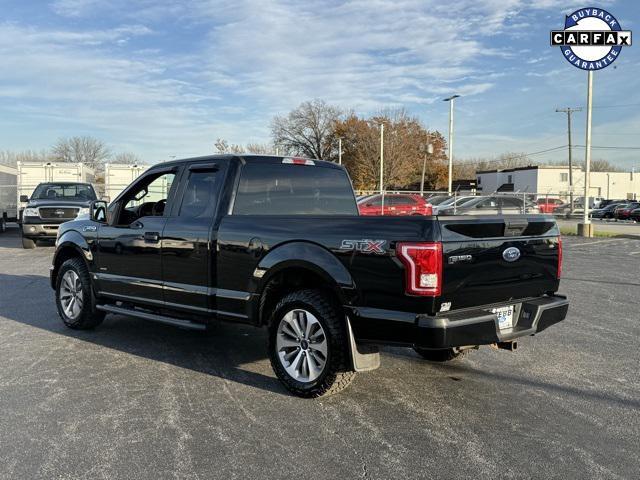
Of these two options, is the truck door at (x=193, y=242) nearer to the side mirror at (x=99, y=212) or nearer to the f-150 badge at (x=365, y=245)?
the side mirror at (x=99, y=212)

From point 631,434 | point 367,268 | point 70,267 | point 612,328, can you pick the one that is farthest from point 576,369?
point 70,267

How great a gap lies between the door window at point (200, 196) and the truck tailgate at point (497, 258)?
2.34 metres

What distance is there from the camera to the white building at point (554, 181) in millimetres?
77250

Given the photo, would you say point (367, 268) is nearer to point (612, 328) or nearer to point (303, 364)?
point (303, 364)

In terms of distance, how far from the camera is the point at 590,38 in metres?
20.9

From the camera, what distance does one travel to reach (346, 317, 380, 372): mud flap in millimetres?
4199

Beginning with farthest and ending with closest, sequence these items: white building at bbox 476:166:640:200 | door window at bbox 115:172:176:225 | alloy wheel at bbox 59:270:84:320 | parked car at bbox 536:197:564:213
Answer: white building at bbox 476:166:640:200 < parked car at bbox 536:197:564:213 < alloy wheel at bbox 59:270:84:320 < door window at bbox 115:172:176:225

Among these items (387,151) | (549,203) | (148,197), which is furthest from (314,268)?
(387,151)

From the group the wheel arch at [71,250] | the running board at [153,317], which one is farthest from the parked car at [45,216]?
the running board at [153,317]

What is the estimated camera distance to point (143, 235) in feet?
19.0

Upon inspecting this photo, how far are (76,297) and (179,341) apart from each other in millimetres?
1455

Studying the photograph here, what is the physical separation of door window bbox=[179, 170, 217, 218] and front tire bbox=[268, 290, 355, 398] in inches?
49.3

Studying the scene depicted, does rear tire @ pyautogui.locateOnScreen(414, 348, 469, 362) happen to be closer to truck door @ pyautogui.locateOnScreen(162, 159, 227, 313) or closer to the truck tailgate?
the truck tailgate

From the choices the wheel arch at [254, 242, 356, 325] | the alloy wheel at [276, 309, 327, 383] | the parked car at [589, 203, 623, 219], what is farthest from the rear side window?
the parked car at [589, 203, 623, 219]
